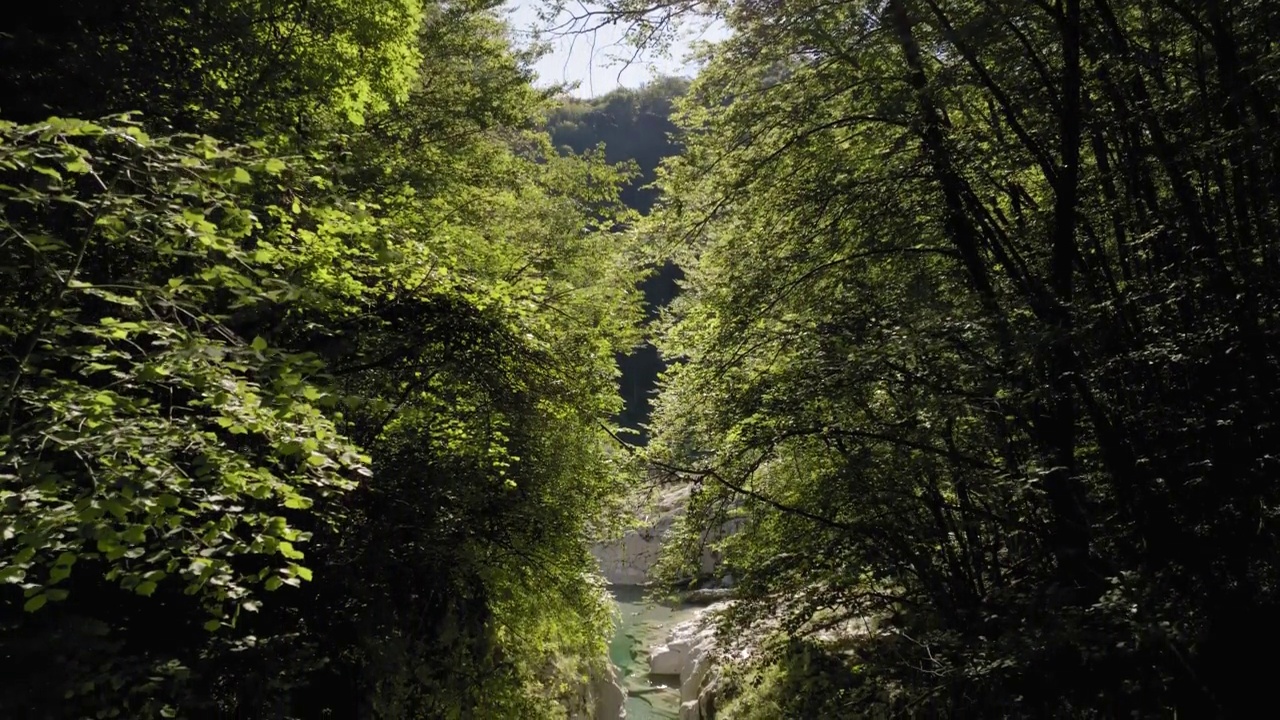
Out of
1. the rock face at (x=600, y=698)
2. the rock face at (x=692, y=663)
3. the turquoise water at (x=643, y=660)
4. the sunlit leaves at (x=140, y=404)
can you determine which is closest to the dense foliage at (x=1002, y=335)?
the rock face at (x=692, y=663)

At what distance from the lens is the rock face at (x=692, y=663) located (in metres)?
10.1

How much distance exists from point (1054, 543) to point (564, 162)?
27.7 ft

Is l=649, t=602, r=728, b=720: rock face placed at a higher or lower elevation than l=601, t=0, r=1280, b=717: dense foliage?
lower

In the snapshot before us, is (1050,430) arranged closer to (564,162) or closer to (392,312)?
(392,312)

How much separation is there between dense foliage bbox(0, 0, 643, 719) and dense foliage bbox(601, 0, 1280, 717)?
6.24 ft

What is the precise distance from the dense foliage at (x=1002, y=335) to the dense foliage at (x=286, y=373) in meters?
1.90

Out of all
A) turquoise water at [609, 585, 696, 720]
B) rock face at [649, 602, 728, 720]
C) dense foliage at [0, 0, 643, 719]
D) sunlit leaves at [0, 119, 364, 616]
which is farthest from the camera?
turquoise water at [609, 585, 696, 720]

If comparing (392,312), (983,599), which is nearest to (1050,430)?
(983,599)

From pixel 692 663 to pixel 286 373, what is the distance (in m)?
14.3

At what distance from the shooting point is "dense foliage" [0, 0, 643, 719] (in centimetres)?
295

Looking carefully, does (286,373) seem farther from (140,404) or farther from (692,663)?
(692,663)

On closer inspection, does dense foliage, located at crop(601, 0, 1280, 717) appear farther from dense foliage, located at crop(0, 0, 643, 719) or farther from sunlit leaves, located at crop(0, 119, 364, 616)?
sunlit leaves, located at crop(0, 119, 364, 616)

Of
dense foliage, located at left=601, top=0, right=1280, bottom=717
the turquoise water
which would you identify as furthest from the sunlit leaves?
the turquoise water

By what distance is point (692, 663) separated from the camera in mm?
15703
